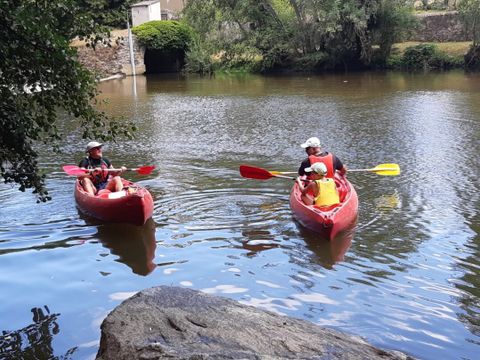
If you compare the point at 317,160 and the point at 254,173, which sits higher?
the point at 317,160

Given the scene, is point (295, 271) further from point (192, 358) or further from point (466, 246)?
point (192, 358)

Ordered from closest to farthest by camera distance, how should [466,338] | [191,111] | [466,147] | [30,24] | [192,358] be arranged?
[192,358] → [30,24] → [466,338] → [466,147] → [191,111]

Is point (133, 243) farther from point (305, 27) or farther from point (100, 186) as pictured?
point (305, 27)

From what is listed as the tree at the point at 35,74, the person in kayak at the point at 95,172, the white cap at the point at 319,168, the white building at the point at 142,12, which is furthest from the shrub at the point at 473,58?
the tree at the point at 35,74

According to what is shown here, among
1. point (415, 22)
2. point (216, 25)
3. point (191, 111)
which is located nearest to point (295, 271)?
point (191, 111)

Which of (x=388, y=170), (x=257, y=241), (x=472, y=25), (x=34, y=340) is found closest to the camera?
(x=34, y=340)

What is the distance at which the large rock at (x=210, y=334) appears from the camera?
12.2ft

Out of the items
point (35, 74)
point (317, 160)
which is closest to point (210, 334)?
point (35, 74)

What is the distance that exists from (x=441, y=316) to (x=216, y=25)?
34349mm

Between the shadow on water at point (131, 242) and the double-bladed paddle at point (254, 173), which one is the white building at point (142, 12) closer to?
the double-bladed paddle at point (254, 173)

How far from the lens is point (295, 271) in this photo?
6.91 metres

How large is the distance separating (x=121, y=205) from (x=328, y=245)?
9.54 ft

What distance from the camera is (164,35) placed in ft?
132

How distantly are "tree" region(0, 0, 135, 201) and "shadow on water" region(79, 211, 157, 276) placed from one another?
2264mm
